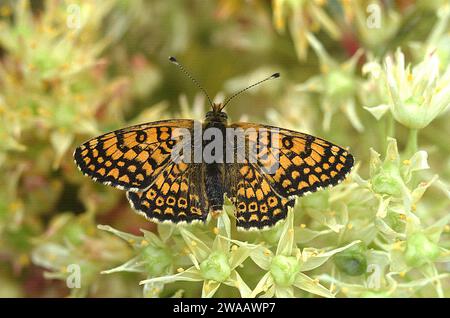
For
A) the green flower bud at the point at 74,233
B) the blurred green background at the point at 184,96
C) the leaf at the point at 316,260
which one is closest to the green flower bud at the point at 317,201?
the blurred green background at the point at 184,96

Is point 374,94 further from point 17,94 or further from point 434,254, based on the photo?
point 17,94

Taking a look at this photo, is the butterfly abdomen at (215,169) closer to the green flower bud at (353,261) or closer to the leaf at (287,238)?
the leaf at (287,238)

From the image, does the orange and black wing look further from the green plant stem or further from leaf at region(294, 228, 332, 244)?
the green plant stem

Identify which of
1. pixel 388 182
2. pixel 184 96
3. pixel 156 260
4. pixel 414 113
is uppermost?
pixel 184 96

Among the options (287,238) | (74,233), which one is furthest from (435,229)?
(74,233)

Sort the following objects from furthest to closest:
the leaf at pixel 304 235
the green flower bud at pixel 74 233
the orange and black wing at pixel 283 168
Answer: the green flower bud at pixel 74 233
the leaf at pixel 304 235
the orange and black wing at pixel 283 168

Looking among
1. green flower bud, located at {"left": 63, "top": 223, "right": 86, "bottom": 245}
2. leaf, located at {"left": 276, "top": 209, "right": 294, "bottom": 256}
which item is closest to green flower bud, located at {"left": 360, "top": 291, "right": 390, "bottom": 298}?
leaf, located at {"left": 276, "top": 209, "right": 294, "bottom": 256}

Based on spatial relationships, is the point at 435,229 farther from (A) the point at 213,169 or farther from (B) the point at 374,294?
(A) the point at 213,169
